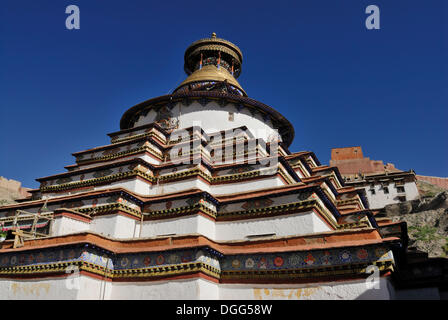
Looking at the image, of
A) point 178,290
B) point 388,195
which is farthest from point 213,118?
point 388,195

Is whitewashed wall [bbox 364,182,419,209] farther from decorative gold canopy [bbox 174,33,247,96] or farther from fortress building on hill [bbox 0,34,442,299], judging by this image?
fortress building on hill [bbox 0,34,442,299]

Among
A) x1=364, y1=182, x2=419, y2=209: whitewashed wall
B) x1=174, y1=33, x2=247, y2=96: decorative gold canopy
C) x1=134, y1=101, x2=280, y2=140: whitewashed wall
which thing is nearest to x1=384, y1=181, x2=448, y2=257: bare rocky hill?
x1=364, y1=182, x2=419, y2=209: whitewashed wall

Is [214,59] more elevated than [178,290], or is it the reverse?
[214,59]

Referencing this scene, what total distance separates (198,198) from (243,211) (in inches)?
56.6

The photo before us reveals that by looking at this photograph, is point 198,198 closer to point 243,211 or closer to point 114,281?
point 243,211

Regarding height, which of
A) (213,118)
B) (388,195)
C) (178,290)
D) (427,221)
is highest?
(388,195)

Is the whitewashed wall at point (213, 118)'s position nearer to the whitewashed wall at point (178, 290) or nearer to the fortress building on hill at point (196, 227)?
the fortress building on hill at point (196, 227)

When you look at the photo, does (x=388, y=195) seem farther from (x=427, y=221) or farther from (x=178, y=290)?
(x=178, y=290)

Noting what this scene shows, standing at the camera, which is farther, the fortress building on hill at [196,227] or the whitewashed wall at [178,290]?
the fortress building on hill at [196,227]

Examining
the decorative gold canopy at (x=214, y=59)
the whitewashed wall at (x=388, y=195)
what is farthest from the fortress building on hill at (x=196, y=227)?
the whitewashed wall at (x=388, y=195)

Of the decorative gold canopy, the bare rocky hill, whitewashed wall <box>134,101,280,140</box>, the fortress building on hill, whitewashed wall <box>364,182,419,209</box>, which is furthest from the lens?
whitewashed wall <box>364,182,419,209</box>

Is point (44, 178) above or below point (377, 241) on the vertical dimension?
above

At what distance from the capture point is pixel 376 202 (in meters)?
41.1
